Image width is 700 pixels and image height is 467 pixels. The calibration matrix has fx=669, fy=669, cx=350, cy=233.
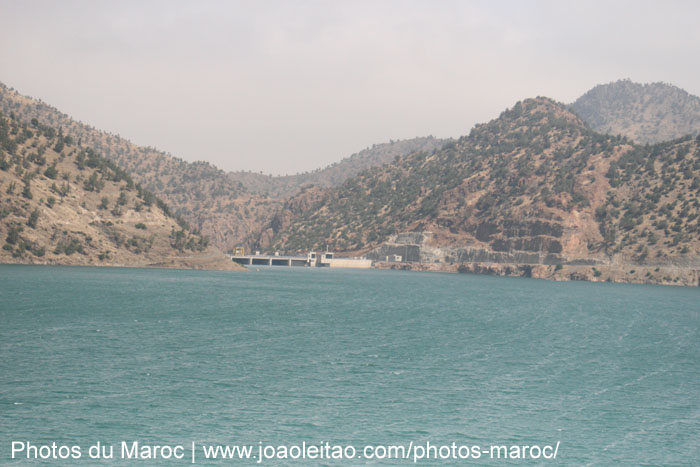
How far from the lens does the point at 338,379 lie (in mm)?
41031

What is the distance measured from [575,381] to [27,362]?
114 feet

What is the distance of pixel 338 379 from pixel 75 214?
119473mm

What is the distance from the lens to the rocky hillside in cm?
13288

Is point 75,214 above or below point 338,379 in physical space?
above

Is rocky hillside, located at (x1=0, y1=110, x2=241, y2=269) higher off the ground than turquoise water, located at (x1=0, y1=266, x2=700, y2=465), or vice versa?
rocky hillside, located at (x1=0, y1=110, x2=241, y2=269)

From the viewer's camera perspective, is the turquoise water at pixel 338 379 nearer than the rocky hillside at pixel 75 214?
Yes

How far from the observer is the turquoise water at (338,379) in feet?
99.5

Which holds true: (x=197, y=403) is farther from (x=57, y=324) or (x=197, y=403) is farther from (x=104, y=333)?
(x=57, y=324)

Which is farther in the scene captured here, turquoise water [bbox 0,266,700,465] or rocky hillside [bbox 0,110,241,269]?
rocky hillside [bbox 0,110,241,269]

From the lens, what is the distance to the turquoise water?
3033 centimetres

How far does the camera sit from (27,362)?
1631 inches

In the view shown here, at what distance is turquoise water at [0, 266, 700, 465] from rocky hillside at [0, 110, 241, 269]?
55.6 meters

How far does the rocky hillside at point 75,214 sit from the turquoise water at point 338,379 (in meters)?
55.6

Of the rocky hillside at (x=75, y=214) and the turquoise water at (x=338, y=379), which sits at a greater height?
the rocky hillside at (x=75, y=214)
